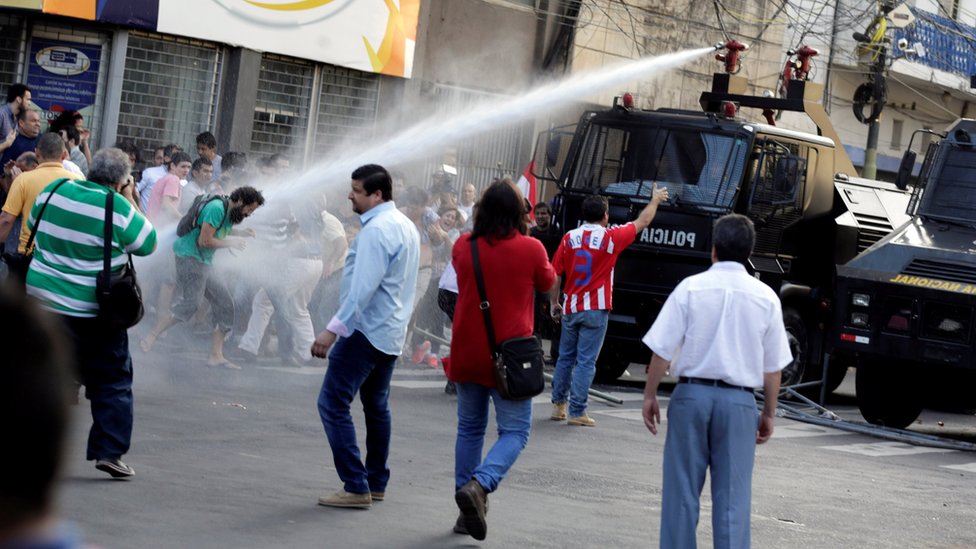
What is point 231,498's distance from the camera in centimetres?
725

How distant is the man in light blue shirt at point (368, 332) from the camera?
717 cm

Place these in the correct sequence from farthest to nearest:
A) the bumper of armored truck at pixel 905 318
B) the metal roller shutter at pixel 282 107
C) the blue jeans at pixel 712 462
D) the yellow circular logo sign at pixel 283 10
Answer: the metal roller shutter at pixel 282 107 → the yellow circular logo sign at pixel 283 10 → the bumper of armored truck at pixel 905 318 → the blue jeans at pixel 712 462

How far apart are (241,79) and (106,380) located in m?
11.4

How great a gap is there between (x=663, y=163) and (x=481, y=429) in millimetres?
8094

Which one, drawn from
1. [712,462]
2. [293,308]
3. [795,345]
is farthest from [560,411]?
[712,462]

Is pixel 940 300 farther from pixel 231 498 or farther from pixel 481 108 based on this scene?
pixel 481 108

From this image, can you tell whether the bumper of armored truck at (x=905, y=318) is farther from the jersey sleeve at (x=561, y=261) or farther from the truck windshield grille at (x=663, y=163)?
the jersey sleeve at (x=561, y=261)

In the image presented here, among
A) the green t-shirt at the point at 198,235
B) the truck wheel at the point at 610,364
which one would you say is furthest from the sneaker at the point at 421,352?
the green t-shirt at the point at 198,235

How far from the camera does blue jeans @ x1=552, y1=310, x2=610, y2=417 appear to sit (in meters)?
11.5

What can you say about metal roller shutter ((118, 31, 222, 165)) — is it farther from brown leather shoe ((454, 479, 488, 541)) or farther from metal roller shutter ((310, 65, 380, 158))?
brown leather shoe ((454, 479, 488, 541))

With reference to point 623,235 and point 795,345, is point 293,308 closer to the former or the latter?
point 623,235

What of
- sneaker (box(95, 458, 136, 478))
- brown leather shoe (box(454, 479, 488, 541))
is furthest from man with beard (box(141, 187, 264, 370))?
brown leather shoe (box(454, 479, 488, 541))

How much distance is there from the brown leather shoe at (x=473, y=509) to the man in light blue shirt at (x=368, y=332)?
795 millimetres

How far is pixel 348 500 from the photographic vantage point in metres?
7.25
